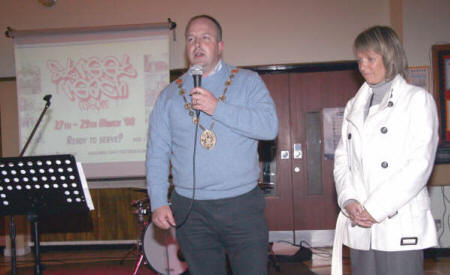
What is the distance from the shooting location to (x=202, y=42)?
6.06 feet

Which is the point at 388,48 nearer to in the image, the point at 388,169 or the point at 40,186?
the point at 388,169

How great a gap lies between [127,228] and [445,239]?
3.83m

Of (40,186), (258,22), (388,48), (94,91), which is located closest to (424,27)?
(258,22)

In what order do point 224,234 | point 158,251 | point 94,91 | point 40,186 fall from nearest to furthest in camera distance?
point 224,234 → point 40,186 → point 158,251 → point 94,91

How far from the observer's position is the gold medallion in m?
1.76

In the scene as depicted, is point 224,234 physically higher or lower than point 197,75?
lower

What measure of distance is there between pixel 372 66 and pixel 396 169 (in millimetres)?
447

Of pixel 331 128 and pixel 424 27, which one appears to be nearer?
pixel 424 27

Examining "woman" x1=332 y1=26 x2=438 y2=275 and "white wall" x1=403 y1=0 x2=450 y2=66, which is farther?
"white wall" x1=403 y1=0 x2=450 y2=66

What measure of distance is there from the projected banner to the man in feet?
9.45

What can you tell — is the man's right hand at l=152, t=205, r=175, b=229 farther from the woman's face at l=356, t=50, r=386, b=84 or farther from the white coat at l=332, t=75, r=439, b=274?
the woman's face at l=356, t=50, r=386, b=84

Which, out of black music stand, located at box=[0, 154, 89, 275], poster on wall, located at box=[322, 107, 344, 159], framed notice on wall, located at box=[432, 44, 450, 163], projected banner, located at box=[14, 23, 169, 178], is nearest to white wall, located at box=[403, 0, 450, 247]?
framed notice on wall, located at box=[432, 44, 450, 163]


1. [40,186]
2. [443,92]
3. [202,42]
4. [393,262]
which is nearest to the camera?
[393,262]

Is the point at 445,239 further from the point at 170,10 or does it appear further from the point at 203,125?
the point at 170,10
